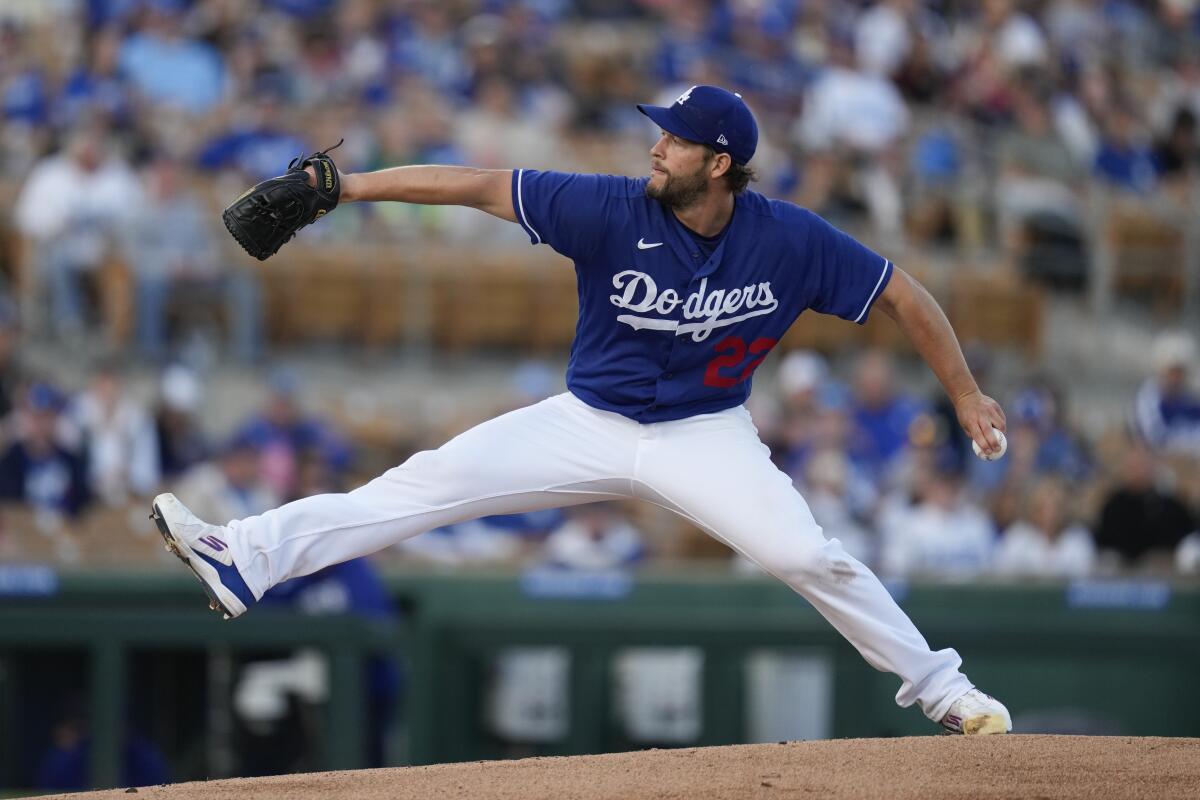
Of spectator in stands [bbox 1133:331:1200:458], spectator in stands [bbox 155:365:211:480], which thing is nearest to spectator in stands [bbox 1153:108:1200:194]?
spectator in stands [bbox 1133:331:1200:458]

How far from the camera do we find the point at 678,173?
541cm

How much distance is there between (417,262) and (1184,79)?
7.24m

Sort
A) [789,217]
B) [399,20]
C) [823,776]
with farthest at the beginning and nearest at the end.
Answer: [399,20]
[789,217]
[823,776]

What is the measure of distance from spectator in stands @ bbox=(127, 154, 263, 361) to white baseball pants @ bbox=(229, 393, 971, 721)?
6.10 meters

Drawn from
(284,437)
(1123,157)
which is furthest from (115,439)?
(1123,157)

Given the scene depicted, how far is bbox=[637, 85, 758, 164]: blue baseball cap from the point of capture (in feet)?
17.6

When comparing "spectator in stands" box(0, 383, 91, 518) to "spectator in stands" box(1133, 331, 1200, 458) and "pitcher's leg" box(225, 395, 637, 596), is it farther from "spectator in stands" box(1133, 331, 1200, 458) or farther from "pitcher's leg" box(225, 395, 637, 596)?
"spectator in stands" box(1133, 331, 1200, 458)

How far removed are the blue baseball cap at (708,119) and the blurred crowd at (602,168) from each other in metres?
4.41

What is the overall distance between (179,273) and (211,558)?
250 inches

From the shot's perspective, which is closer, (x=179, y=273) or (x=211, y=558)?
(x=211, y=558)

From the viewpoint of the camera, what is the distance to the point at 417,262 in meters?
12.1

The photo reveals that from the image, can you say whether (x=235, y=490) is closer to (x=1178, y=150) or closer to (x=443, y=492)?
(x=443, y=492)

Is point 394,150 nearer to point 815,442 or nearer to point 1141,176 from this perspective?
point 815,442

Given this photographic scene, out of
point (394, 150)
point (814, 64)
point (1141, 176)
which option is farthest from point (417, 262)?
point (1141, 176)
